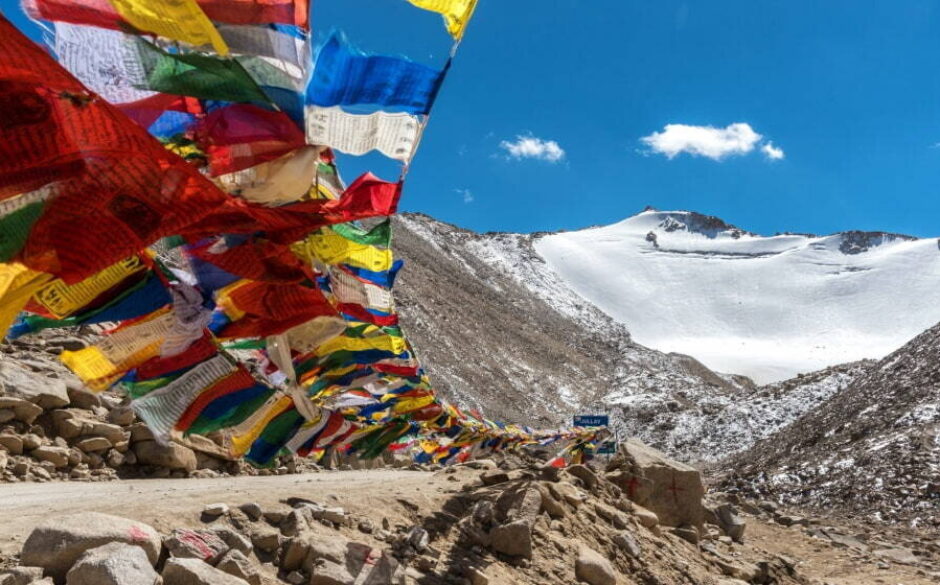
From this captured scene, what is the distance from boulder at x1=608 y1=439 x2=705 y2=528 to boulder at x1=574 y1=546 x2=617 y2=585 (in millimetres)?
3907

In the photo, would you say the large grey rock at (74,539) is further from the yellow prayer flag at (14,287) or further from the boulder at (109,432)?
the boulder at (109,432)

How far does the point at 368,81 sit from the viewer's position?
12.6 ft

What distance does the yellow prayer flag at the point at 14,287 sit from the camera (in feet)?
11.5

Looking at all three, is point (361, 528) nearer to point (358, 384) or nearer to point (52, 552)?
point (52, 552)

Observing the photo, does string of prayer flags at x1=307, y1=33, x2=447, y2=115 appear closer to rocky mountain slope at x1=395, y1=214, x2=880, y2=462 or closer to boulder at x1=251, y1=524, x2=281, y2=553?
boulder at x1=251, y1=524, x2=281, y2=553

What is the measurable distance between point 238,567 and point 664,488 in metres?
7.72

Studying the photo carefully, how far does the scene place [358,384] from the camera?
27.9 feet

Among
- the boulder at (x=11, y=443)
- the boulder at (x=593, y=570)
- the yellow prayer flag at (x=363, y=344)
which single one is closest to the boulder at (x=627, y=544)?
the boulder at (x=593, y=570)

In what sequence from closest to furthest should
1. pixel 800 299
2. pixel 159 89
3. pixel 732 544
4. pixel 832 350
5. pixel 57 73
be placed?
pixel 57 73, pixel 159 89, pixel 732 544, pixel 832 350, pixel 800 299

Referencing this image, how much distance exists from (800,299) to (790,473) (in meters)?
75.2

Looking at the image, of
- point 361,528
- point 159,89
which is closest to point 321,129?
point 159,89

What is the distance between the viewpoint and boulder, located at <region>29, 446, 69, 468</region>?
809 centimetres

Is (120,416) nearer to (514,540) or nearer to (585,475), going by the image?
(514,540)

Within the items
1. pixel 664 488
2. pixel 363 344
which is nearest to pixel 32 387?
pixel 363 344
